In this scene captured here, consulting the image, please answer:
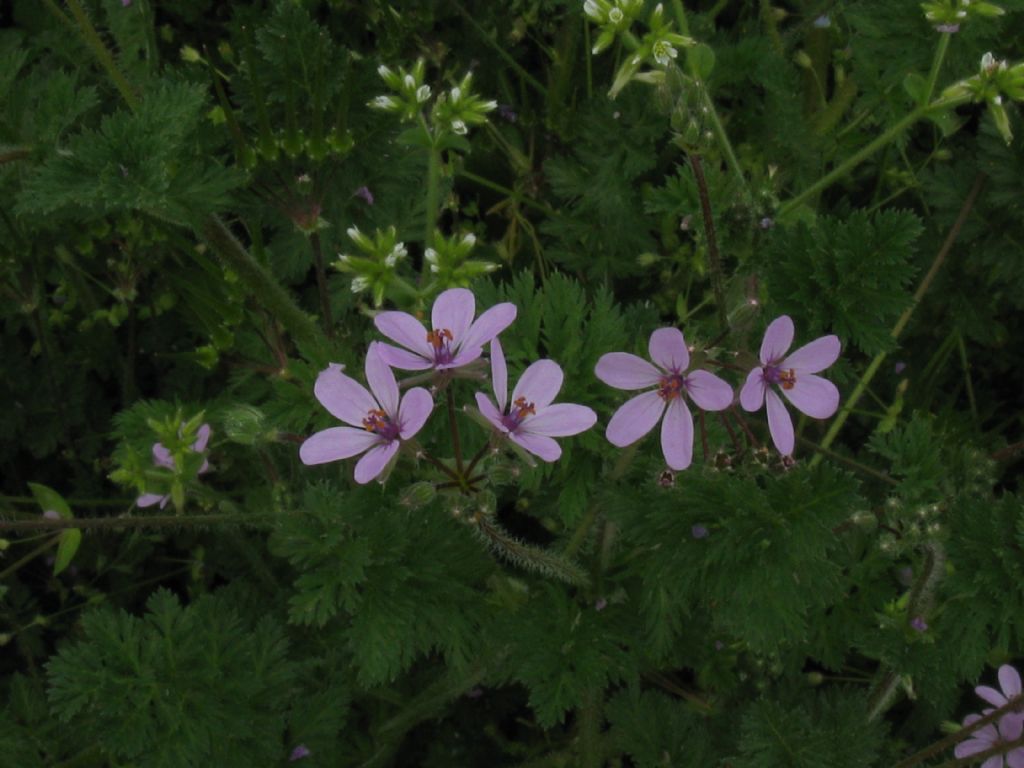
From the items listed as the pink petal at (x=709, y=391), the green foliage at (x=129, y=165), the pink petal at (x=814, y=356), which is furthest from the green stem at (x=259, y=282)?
the pink petal at (x=814, y=356)

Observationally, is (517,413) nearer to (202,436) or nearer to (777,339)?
(777,339)

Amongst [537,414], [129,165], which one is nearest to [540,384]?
[537,414]

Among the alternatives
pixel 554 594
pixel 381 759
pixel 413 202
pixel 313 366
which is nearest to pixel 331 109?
pixel 413 202

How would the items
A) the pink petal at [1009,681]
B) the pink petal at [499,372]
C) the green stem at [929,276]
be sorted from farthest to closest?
the green stem at [929,276]
the pink petal at [1009,681]
the pink petal at [499,372]

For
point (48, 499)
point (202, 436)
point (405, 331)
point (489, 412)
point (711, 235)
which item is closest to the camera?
point (489, 412)

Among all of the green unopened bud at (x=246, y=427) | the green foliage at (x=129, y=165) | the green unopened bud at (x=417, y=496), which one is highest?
the green foliage at (x=129, y=165)

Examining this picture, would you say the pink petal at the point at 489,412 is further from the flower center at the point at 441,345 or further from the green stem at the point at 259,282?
the green stem at the point at 259,282

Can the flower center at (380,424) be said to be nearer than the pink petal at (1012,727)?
Yes
